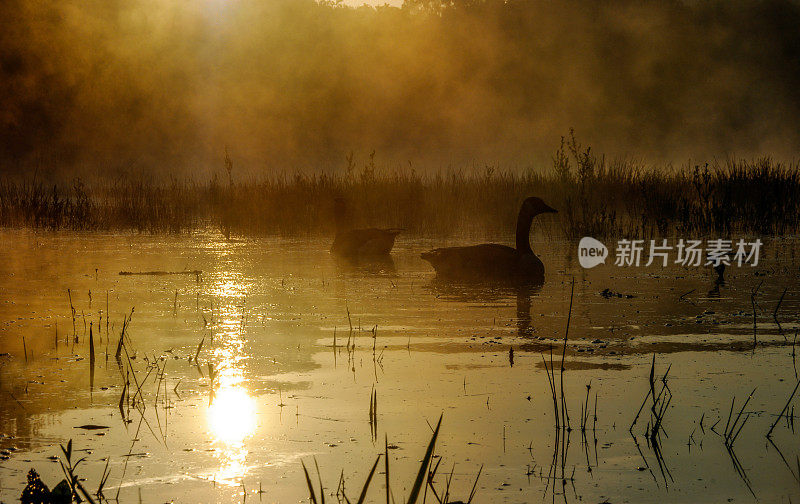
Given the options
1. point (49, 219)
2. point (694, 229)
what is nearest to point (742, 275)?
point (694, 229)

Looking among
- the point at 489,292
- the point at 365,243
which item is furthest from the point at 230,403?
the point at 365,243

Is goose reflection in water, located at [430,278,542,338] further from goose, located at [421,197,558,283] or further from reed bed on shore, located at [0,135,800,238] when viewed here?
reed bed on shore, located at [0,135,800,238]

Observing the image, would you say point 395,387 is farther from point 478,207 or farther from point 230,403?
point 478,207

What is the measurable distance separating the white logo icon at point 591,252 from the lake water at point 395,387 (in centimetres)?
215

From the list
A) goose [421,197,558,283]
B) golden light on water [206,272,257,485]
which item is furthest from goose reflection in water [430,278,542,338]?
golden light on water [206,272,257,485]

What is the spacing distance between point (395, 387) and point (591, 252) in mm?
9630

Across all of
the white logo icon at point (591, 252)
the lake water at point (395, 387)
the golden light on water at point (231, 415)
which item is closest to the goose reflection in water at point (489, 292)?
the lake water at point (395, 387)

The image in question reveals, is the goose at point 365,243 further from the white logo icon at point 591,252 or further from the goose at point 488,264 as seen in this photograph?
the white logo icon at point 591,252

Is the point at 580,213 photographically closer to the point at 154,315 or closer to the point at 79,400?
the point at 154,315

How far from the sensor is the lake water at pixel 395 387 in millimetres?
4199

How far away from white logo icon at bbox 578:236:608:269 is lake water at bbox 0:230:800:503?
215cm

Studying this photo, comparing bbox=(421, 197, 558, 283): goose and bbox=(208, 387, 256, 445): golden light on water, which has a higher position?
bbox=(421, 197, 558, 283): goose

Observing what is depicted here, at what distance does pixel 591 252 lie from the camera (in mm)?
14969

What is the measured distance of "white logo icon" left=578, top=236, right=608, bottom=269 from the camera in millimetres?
13344
